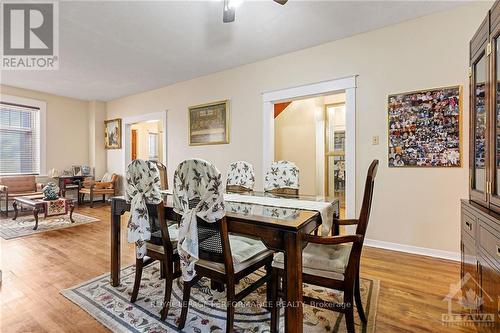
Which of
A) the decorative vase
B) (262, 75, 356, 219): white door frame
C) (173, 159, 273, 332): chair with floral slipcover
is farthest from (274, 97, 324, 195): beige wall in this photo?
the decorative vase

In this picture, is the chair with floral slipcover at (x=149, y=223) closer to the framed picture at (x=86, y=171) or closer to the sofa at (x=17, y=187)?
the sofa at (x=17, y=187)

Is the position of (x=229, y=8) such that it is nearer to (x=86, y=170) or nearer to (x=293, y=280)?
(x=293, y=280)

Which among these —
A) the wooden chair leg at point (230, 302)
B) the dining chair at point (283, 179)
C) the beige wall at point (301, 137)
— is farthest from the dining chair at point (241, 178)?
the beige wall at point (301, 137)

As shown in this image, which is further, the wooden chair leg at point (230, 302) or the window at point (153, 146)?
the window at point (153, 146)

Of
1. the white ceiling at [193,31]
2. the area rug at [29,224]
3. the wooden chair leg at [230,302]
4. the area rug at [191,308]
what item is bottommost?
the area rug at [191,308]

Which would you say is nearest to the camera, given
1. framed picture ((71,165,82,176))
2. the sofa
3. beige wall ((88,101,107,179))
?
the sofa

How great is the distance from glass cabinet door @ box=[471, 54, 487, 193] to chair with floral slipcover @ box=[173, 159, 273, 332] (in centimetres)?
166

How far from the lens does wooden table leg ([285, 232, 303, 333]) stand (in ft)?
4.18

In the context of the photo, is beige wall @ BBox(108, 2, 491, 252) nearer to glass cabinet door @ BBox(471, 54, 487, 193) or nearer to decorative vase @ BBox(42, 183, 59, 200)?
glass cabinet door @ BBox(471, 54, 487, 193)

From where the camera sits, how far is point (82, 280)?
2.24 meters

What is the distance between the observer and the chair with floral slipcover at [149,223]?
1.70 meters

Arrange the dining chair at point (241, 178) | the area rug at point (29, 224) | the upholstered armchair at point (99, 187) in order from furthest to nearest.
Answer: the upholstered armchair at point (99, 187) → the area rug at point (29, 224) → the dining chair at point (241, 178)

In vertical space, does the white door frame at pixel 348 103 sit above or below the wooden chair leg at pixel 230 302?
above

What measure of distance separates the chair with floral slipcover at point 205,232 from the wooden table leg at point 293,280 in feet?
0.97
